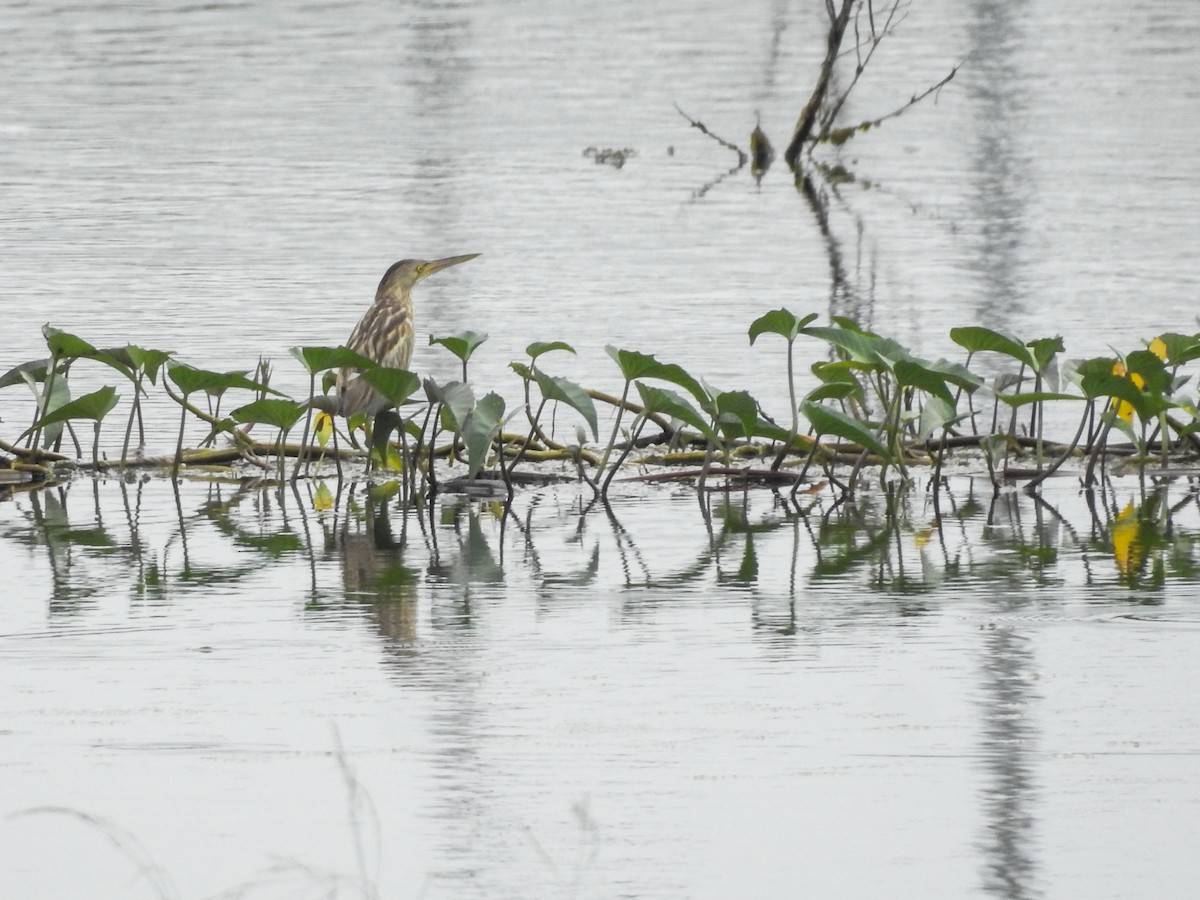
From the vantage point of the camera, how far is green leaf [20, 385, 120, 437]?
630 cm

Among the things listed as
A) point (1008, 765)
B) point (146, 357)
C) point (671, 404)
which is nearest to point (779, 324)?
point (671, 404)

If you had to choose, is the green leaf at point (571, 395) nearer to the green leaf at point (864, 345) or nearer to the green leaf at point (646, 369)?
the green leaf at point (646, 369)

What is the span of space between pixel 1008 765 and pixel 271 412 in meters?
3.03

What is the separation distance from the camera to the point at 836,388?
621cm

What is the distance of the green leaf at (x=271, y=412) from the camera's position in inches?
247

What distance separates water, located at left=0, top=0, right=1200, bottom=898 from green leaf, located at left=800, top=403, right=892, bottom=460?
0.93ft

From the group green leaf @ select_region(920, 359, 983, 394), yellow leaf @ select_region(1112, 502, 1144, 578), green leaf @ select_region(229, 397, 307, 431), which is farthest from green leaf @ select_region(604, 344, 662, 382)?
yellow leaf @ select_region(1112, 502, 1144, 578)

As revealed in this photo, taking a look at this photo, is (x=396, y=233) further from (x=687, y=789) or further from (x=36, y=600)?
(x=687, y=789)

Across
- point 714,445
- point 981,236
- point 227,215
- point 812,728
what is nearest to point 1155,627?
point 812,728

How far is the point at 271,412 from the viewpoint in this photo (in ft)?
20.7

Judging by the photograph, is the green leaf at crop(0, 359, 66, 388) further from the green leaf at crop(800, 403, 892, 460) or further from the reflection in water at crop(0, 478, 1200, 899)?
the green leaf at crop(800, 403, 892, 460)

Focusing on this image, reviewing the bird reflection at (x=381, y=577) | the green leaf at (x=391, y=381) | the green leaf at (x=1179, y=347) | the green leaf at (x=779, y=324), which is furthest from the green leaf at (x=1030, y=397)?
the bird reflection at (x=381, y=577)

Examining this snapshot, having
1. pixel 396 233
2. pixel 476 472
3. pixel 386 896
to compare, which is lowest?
pixel 386 896

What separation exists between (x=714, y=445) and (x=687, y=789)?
9.38 ft
